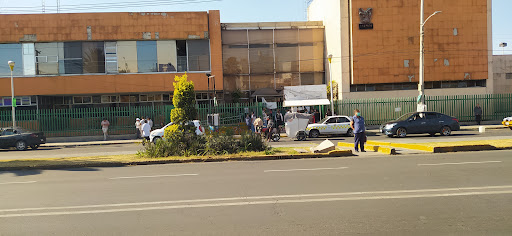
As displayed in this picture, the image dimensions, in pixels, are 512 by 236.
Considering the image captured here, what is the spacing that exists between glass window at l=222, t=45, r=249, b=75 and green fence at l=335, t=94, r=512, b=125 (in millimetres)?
9566

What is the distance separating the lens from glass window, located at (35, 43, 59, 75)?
32.3m

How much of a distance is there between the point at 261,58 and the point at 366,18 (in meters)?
9.90

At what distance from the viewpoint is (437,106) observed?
32.6 m

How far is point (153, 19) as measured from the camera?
107 feet

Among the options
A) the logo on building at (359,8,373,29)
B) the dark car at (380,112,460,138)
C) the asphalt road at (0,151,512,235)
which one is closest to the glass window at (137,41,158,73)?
the logo on building at (359,8,373,29)

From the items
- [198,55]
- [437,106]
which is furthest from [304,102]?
[437,106]

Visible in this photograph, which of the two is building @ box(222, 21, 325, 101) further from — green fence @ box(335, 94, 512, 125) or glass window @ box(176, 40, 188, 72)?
green fence @ box(335, 94, 512, 125)

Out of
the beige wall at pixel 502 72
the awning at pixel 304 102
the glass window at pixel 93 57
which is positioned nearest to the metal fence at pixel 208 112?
the awning at pixel 304 102

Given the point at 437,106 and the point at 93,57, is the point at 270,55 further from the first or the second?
the point at 93,57

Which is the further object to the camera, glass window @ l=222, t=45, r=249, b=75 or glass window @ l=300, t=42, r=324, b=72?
glass window @ l=300, t=42, r=324, b=72

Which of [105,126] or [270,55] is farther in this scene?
[270,55]

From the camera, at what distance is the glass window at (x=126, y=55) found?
32.8m

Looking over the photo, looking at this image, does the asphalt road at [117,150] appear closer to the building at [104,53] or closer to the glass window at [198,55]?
the building at [104,53]

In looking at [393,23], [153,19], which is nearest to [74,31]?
[153,19]
